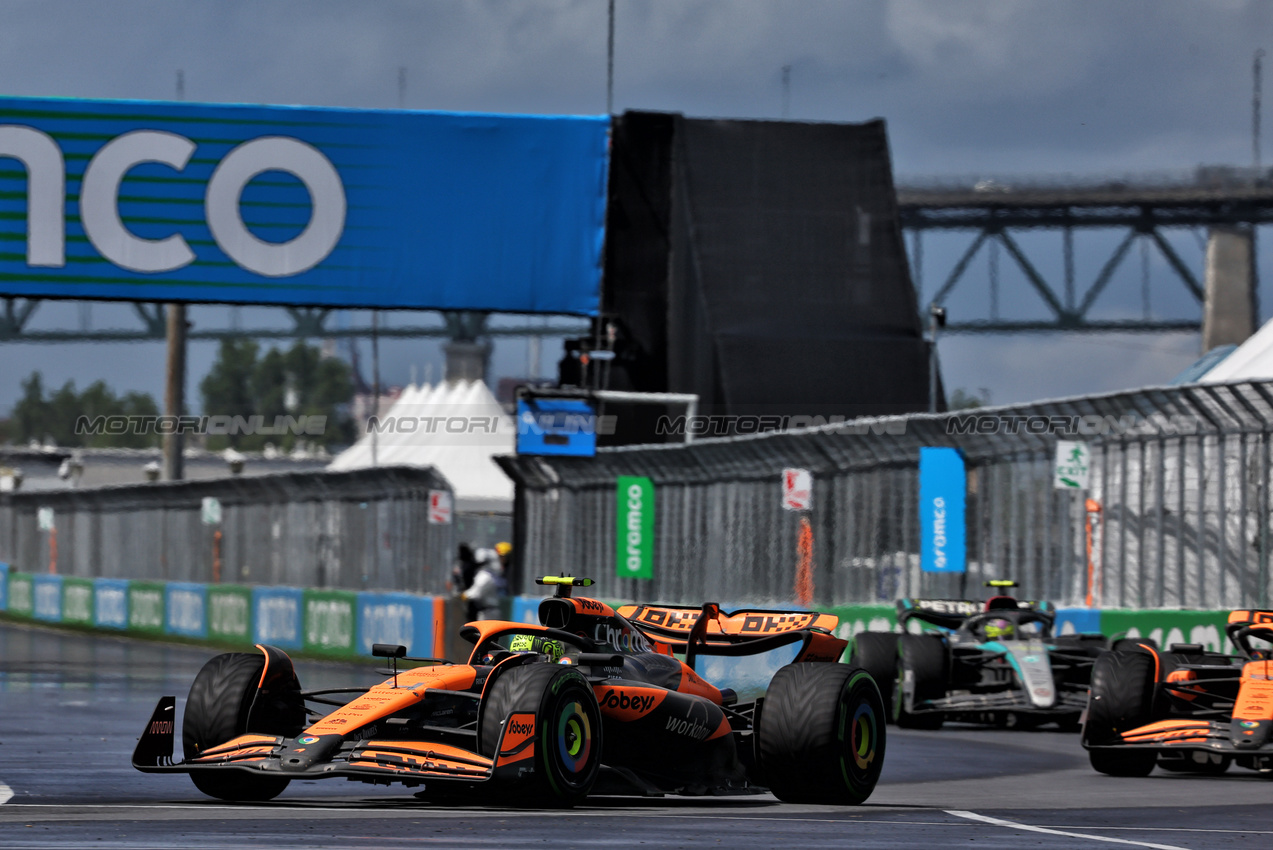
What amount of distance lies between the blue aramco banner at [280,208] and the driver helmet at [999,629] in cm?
1067

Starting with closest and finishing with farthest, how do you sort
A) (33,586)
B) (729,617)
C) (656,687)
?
(656,687)
(729,617)
(33,586)

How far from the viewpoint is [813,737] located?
10016 millimetres

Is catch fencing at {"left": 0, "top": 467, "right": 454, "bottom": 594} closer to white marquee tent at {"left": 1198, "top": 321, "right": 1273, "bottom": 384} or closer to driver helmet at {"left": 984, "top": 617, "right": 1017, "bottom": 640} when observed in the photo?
white marquee tent at {"left": 1198, "top": 321, "right": 1273, "bottom": 384}

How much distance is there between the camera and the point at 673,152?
27.2 meters

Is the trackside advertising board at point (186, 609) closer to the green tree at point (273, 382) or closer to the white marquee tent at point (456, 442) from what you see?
the white marquee tent at point (456, 442)

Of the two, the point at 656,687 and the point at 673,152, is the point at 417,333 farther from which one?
the point at 656,687

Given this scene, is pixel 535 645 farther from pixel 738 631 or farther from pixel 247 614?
pixel 247 614

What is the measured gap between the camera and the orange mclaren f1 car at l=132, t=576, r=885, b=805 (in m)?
8.86

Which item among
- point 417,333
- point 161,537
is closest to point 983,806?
point 161,537

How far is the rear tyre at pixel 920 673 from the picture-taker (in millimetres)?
16766

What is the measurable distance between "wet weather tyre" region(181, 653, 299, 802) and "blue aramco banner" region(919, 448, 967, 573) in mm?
11221

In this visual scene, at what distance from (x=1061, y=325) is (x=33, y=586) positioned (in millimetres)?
39556

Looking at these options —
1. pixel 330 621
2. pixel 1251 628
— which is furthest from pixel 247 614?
pixel 1251 628

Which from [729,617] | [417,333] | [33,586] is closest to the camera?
[729,617]
